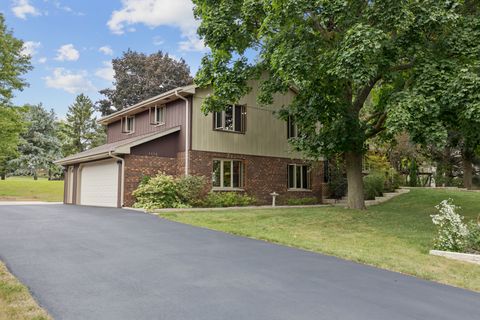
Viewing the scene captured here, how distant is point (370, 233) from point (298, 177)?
11.8 meters

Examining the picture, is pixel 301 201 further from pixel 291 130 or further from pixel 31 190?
pixel 31 190

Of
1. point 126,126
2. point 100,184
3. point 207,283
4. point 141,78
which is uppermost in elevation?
point 141,78

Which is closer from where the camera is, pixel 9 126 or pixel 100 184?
pixel 100 184

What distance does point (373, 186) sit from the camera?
20.5 m

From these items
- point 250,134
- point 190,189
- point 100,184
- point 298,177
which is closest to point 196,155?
point 190,189

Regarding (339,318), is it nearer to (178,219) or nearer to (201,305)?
(201,305)

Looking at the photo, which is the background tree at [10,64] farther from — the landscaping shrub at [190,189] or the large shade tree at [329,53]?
the landscaping shrub at [190,189]

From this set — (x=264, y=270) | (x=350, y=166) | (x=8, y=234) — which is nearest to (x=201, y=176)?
(x=350, y=166)

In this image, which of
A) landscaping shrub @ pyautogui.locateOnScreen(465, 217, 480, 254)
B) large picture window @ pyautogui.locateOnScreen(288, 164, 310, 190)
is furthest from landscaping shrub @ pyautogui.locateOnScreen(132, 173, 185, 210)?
landscaping shrub @ pyautogui.locateOnScreen(465, 217, 480, 254)

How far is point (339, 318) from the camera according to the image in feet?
13.9

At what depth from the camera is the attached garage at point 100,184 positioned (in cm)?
1767

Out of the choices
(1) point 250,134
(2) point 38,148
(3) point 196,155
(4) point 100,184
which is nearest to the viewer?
(3) point 196,155

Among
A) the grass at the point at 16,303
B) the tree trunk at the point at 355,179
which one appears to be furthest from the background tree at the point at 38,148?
the grass at the point at 16,303

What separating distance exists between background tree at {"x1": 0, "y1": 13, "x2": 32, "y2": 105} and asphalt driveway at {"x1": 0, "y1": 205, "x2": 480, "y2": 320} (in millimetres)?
22285
